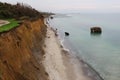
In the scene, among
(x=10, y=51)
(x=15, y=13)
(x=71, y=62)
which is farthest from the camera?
(x=15, y=13)

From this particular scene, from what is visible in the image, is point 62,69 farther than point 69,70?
No

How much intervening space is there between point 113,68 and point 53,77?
10982 millimetres

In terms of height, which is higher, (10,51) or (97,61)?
(10,51)

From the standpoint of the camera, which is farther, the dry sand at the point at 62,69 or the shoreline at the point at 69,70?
the shoreline at the point at 69,70

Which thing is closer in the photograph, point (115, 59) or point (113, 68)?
point (113, 68)

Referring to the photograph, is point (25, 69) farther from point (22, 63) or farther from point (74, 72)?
point (74, 72)

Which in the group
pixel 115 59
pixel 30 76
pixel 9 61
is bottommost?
pixel 115 59

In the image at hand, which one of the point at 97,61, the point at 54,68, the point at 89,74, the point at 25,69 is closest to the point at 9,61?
the point at 25,69

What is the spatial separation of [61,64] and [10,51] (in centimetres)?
1353

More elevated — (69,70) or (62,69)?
(62,69)

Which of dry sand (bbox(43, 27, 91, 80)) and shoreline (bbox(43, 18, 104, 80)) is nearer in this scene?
dry sand (bbox(43, 27, 91, 80))

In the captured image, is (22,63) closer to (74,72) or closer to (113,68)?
(74,72)

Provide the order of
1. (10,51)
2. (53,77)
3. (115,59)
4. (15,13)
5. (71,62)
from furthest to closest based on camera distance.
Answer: (15,13) < (115,59) < (71,62) < (53,77) < (10,51)

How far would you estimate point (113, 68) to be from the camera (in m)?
32.2
